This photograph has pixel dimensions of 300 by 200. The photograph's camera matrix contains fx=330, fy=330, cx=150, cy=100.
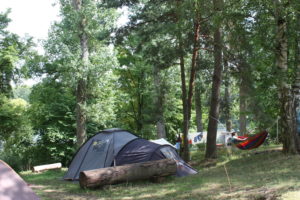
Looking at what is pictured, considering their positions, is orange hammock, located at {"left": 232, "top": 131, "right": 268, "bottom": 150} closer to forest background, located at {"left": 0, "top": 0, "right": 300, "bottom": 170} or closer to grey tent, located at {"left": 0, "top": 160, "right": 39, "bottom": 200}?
forest background, located at {"left": 0, "top": 0, "right": 300, "bottom": 170}

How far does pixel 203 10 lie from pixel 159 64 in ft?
14.3

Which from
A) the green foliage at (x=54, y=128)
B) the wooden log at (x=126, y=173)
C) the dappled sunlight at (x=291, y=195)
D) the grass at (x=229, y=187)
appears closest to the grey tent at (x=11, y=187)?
the grass at (x=229, y=187)

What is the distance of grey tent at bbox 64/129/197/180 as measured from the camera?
9977 mm

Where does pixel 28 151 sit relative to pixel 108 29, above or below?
below

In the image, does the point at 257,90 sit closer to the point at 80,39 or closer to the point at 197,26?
the point at 197,26

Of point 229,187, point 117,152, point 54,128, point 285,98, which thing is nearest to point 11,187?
point 229,187

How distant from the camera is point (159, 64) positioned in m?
14.3

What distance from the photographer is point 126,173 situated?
28.8 ft

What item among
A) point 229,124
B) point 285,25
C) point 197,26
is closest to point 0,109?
point 197,26

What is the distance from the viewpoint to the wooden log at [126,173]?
26.9ft

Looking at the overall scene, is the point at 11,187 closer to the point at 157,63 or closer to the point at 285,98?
the point at 285,98

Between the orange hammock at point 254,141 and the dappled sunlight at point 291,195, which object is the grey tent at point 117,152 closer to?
the orange hammock at point 254,141

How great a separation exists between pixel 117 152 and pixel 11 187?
16.6ft

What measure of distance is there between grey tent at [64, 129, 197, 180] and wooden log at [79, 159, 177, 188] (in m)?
0.69
